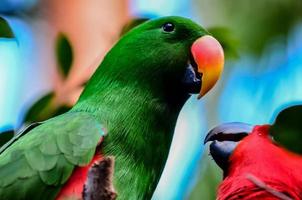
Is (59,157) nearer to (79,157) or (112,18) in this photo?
(79,157)

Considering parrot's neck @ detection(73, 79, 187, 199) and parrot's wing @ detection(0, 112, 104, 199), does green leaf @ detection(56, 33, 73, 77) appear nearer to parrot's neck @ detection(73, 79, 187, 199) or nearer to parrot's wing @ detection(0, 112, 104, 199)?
parrot's neck @ detection(73, 79, 187, 199)

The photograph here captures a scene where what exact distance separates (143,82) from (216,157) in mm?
348

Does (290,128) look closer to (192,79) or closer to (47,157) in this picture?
(192,79)

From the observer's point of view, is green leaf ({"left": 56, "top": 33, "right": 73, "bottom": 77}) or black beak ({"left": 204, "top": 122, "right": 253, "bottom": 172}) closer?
green leaf ({"left": 56, "top": 33, "right": 73, "bottom": 77})

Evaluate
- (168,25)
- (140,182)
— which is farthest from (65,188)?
(168,25)

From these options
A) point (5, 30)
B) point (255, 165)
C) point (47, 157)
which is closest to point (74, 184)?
point (47, 157)

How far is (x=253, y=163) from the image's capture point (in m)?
1.80

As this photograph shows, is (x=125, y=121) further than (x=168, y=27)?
No

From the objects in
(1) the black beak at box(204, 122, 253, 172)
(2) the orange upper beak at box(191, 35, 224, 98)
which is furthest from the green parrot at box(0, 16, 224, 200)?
(1) the black beak at box(204, 122, 253, 172)

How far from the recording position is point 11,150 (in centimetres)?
150

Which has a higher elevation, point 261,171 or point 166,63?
point 166,63

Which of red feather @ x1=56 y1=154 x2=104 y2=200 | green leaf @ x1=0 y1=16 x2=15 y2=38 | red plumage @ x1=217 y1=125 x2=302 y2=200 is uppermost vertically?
green leaf @ x1=0 y1=16 x2=15 y2=38

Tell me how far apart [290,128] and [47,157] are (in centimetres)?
50

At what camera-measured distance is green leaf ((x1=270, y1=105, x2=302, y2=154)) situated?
4.14 feet
